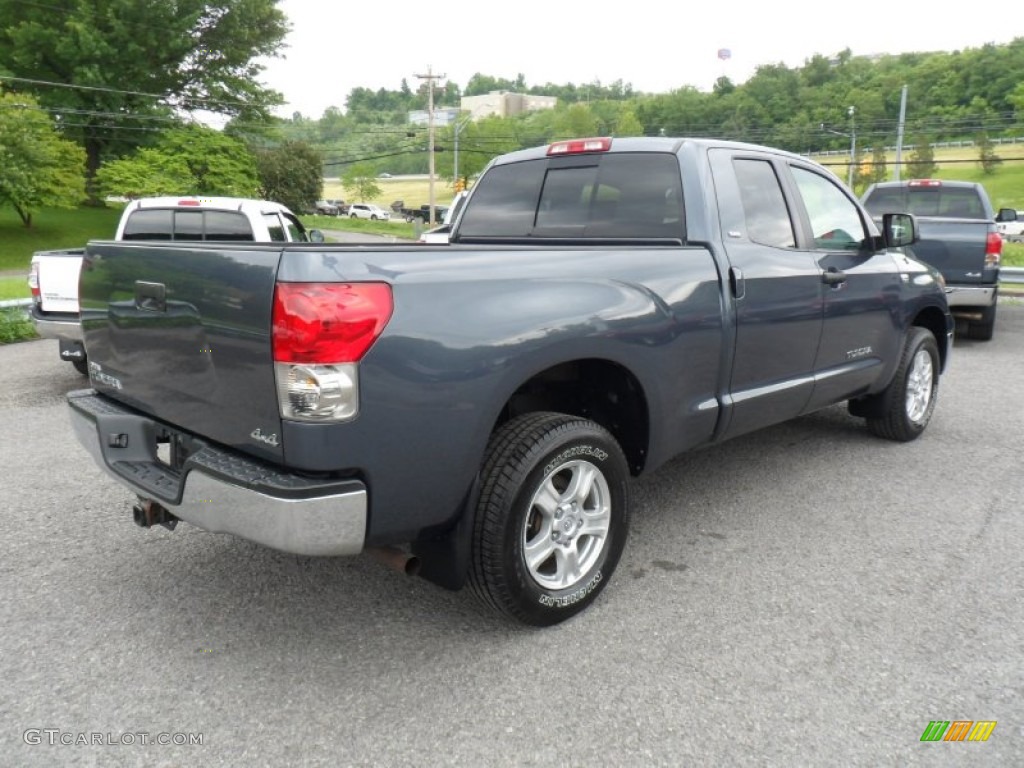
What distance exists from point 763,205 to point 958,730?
2.61 metres

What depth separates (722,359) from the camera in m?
3.55

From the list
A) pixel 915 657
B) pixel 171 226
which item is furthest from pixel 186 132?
pixel 915 657

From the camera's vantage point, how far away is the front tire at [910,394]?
514cm

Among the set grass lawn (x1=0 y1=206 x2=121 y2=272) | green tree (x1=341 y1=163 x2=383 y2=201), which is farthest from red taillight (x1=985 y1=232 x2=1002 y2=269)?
green tree (x1=341 y1=163 x2=383 y2=201)

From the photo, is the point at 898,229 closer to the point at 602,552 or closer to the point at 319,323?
the point at 602,552

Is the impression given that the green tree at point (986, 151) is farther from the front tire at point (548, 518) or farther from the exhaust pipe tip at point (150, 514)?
the exhaust pipe tip at point (150, 514)

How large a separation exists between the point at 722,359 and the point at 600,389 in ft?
2.13

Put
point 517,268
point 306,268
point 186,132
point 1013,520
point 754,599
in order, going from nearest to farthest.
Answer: point 306,268, point 517,268, point 754,599, point 1013,520, point 186,132

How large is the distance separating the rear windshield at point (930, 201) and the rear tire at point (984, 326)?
4.24 feet

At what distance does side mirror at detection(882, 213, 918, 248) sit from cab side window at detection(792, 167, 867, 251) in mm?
134

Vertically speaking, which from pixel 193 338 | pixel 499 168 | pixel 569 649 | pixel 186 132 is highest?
pixel 186 132

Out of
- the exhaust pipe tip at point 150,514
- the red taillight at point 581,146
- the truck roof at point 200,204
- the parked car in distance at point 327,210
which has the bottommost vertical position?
the exhaust pipe tip at point 150,514

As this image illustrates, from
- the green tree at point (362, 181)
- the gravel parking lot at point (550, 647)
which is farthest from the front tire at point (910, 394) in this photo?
the green tree at point (362, 181)

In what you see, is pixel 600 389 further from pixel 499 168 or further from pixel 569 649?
pixel 499 168
